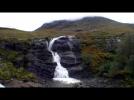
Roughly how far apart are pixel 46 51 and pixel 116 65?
7.23 m

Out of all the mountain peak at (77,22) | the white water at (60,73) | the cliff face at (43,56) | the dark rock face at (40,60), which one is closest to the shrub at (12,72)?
the cliff face at (43,56)

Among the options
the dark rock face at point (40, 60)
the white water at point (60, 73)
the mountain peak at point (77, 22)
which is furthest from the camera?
the mountain peak at point (77, 22)

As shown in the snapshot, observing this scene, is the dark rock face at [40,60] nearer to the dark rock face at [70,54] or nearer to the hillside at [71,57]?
the hillside at [71,57]

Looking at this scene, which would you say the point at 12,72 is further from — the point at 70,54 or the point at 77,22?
the point at 77,22

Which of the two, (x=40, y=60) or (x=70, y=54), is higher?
(x=70, y=54)

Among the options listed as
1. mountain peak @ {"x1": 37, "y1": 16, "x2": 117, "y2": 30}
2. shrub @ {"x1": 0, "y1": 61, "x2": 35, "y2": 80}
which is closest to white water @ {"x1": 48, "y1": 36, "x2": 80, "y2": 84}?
shrub @ {"x1": 0, "y1": 61, "x2": 35, "y2": 80}

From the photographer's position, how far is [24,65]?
82.7 ft

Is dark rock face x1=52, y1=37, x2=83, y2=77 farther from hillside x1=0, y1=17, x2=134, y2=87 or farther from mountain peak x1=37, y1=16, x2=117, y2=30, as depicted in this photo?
mountain peak x1=37, y1=16, x2=117, y2=30

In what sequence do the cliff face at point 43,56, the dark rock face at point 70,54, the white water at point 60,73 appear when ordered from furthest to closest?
the dark rock face at point 70,54, the cliff face at point 43,56, the white water at point 60,73

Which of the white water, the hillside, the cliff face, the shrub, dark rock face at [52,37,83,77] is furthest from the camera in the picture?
dark rock face at [52,37,83,77]

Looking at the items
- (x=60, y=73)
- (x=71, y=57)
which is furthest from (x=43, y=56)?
(x=71, y=57)

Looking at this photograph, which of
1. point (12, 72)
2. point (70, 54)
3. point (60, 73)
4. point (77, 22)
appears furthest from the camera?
point (77, 22)

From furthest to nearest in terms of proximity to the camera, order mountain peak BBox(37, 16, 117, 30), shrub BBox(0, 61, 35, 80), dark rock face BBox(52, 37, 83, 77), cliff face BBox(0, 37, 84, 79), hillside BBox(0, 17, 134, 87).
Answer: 1. mountain peak BBox(37, 16, 117, 30)
2. dark rock face BBox(52, 37, 83, 77)
3. cliff face BBox(0, 37, 84, 79)
4. shrub BBox(0, 61, 35, 80)
5. hillside BBox(0, 17, 134, 87)

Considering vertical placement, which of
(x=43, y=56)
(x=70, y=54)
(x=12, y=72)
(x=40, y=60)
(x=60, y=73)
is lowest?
(x=60, y=73)
